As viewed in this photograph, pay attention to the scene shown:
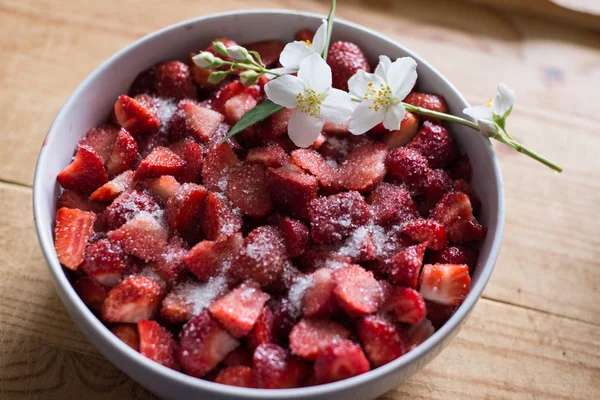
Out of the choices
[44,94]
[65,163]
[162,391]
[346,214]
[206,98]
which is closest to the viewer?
[162,391]

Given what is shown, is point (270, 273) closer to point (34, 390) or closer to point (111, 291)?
point (111, 291)

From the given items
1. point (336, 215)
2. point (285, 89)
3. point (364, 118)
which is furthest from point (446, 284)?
point (285, 89)

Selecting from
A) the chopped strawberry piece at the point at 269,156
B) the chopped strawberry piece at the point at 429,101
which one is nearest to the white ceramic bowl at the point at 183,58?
the chopped strawberry piece at the point at 429,101

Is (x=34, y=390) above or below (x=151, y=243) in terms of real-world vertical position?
below

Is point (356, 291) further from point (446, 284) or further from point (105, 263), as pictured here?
point (105, 263)

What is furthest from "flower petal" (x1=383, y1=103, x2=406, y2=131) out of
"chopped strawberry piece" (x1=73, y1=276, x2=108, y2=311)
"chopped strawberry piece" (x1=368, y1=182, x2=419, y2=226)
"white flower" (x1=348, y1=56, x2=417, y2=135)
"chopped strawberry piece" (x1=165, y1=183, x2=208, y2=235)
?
"chopped strawberry piece" (x1=73, y1=276, x2=108, y2=311)

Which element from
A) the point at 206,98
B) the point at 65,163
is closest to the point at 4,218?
the point at 65,163

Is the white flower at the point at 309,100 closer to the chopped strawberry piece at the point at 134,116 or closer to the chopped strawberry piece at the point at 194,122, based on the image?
A: the chopped strawberry piece at the point at 194,122
